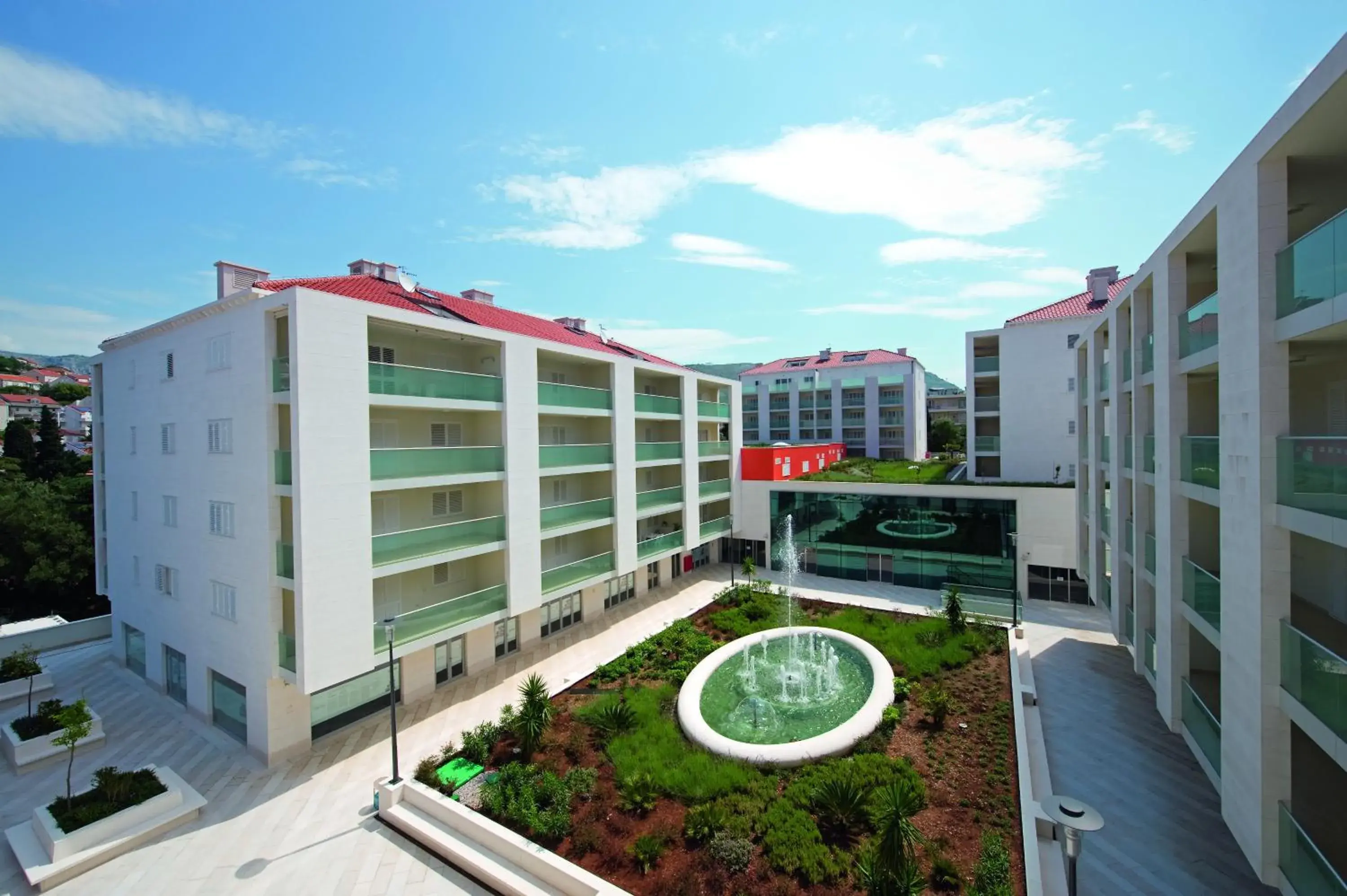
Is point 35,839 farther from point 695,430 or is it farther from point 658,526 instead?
point 695,430

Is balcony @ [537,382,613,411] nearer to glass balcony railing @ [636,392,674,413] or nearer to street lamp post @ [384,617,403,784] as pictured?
glass balcony railing @ [636,392,674,413]

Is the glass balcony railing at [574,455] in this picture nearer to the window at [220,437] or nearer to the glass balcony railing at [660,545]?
the glass balcony railing at [660,545]

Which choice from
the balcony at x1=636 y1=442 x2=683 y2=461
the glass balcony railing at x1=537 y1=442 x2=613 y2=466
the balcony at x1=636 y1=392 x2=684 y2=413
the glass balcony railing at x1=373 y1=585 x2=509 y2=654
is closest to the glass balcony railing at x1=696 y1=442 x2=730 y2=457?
the balcony at x1=636 y1=442 x2=683 y2=461

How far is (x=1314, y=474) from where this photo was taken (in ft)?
24.8

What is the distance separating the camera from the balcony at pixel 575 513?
802 inches

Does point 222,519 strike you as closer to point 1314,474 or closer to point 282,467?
point 282,467

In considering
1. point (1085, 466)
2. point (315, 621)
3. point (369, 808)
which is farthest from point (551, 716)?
point (1085, 466)

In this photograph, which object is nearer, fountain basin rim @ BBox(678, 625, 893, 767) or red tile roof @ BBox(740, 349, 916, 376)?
fountain basin rim @ BBox(678, 625, 893, 767)

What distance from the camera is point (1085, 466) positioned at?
72.6ft

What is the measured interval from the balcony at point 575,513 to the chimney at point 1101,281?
29.2 meters

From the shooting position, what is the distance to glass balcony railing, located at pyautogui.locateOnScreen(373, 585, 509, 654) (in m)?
15.2

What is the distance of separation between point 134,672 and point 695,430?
76.0 ft

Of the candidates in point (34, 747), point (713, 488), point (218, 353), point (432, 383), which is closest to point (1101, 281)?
point (713, 488)

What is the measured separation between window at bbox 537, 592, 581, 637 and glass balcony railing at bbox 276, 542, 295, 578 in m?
9.33
